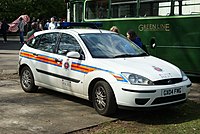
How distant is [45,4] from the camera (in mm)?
45125

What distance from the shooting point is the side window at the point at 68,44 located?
24.2ft

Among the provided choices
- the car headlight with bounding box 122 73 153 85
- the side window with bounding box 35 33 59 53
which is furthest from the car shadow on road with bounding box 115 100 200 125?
the side window with bounding box 35 33 59 53

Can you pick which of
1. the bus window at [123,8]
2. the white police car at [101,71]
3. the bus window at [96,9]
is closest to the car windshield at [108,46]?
the white police car at [101,71]

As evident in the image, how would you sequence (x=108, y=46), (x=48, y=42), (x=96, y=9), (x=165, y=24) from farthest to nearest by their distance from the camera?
(x=96, y=9) → (x=165, y=24) → (x=48, y=42) → (x=108, y=46)

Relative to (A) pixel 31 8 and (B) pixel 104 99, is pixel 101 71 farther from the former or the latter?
(A) pixel 31 8

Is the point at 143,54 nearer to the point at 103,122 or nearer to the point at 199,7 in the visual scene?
the point at 103,122

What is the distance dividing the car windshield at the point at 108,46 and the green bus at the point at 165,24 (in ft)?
9.84

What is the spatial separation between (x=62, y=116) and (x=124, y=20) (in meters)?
5.98

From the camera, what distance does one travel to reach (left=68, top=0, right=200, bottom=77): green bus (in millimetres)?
10117

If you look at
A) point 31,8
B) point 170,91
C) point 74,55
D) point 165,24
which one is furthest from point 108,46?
point 31,8

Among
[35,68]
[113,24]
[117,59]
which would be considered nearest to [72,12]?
[113,24]

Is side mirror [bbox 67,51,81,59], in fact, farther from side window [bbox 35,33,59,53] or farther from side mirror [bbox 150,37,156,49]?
side mirror [bbox 150,37,156,49]

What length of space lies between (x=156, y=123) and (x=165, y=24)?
4996 mm

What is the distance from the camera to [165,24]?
10.7m
